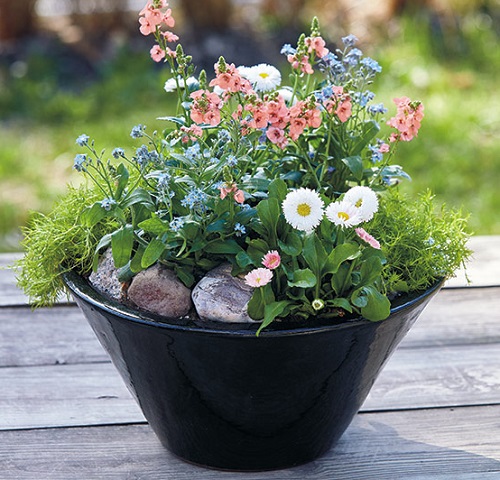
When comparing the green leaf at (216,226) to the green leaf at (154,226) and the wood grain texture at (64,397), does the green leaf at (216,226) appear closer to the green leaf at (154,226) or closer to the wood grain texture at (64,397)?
the green leaf at (154,226)

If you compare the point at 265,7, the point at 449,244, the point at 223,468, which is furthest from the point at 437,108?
the point at 223,468

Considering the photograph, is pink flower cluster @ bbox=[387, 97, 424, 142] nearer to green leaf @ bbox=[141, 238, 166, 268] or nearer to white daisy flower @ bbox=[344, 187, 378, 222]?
white daisy flower @ bbox=[344, 187, 378, 222]

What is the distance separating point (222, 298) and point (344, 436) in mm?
401

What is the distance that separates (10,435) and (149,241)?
427 mm

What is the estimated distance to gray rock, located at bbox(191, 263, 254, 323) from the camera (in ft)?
4.25

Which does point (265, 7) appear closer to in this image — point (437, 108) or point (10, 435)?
point (437, 108)

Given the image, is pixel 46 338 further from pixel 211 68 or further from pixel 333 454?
pixel 211 68

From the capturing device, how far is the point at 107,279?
1413 millimetres

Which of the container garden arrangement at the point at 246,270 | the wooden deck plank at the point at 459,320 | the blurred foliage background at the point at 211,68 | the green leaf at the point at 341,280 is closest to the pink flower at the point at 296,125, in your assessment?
the container garden arrangement at the point at 246,270

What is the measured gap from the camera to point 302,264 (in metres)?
1.34

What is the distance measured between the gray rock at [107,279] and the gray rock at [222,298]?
13cm

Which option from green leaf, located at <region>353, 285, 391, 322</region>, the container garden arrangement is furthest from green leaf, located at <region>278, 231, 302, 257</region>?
green leaf, located at <region>353, 285, 391, 322</region>

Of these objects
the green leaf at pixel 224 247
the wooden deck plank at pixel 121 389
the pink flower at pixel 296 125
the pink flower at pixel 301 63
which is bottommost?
the wooden deck plank at pixel 121 389

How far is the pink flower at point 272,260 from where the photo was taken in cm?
128
